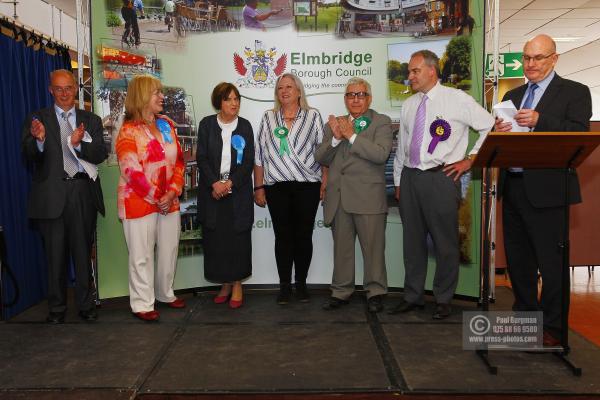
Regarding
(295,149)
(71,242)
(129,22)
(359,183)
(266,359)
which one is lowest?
(266,359)

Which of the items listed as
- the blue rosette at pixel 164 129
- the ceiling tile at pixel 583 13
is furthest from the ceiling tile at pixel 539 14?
the blue rosette at pixel 164 129

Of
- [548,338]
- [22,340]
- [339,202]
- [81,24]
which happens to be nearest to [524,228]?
[548,338]

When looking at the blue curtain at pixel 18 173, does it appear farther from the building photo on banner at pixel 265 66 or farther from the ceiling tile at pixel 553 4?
the ceiling tile at pixel 553 4

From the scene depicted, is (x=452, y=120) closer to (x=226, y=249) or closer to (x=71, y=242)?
(x=226, y=249)

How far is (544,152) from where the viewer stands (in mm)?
2508

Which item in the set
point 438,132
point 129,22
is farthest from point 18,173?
point 438,132

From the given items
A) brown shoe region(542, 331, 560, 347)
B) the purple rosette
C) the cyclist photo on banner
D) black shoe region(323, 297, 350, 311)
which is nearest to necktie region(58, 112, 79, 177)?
the cyclist photo on banner

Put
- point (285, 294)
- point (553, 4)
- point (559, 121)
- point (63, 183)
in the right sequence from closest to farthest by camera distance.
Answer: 1. point (559, 121)
2. point (63, 183)
3. point (285, 294)
4. point (553, 4)

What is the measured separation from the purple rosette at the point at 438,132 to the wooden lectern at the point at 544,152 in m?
0.77

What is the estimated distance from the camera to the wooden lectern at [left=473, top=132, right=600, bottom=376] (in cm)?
238

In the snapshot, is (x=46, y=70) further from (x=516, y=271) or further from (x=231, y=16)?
(x=516, y=271)

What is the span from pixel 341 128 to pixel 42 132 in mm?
1903

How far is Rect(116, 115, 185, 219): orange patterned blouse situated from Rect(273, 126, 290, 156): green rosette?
30.6 inches

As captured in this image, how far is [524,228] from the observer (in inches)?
117
